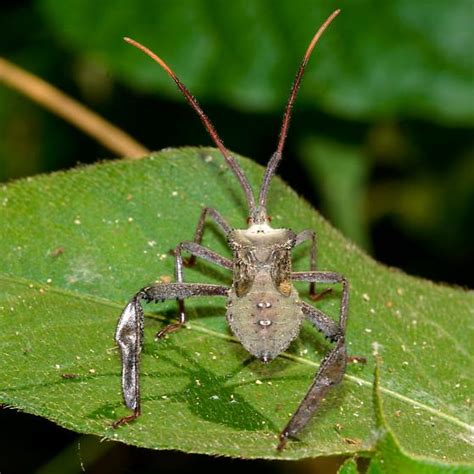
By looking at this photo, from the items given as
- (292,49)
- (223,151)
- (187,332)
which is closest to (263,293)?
(187,332)

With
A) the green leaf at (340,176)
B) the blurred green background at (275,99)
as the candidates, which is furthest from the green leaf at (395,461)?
the green leaf at (340,176)

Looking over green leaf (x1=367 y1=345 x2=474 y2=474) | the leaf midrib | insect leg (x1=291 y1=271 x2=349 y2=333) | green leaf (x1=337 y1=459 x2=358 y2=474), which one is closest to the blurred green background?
the leaf midrib

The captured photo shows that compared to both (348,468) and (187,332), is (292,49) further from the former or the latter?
(348,468)

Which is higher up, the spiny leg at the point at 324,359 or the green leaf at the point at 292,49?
the green leaf at the point at 292,49

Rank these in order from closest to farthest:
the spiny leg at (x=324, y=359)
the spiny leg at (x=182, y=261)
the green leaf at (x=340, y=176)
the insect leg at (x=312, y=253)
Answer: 1. the spiny leg at (x=324, y=359)
2. the spiny leg at (x=182, y=261)
3. the insect leg at (x=312, y=253)
4. the green leaf at (x=340, y=176)

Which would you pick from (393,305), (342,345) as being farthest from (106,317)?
(393,305)

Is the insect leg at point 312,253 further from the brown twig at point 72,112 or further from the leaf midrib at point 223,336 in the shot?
the brown twig at point 72,112
